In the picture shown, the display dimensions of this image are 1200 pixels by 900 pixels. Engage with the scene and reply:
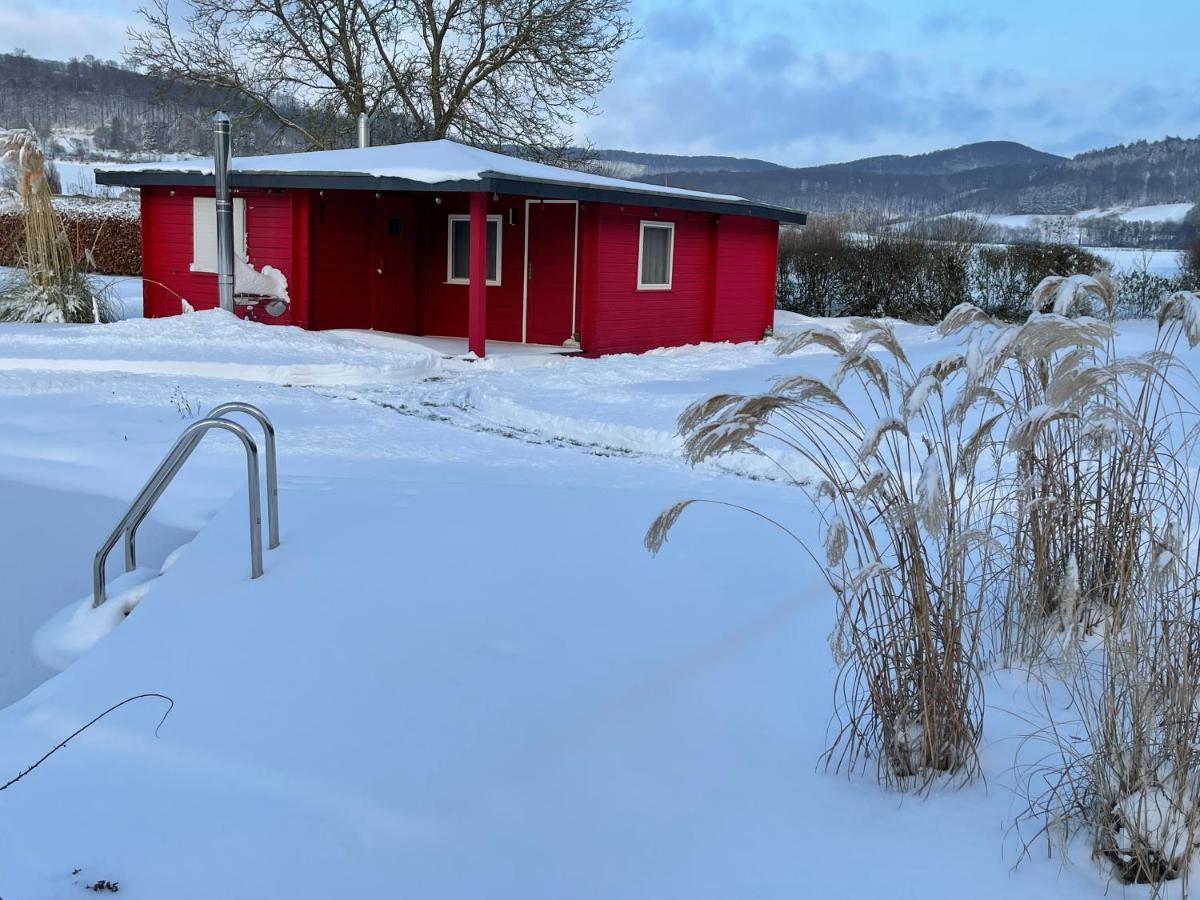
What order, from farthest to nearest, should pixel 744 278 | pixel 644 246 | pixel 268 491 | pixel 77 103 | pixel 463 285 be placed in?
1. pixel 77 103
2. pixel 744 278
3. pixel 463 285
4. pixel 644 246
5. pixel 268 491

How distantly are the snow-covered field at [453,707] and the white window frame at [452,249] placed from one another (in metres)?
8.44

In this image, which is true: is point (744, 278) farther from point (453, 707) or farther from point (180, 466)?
point (453, 707)

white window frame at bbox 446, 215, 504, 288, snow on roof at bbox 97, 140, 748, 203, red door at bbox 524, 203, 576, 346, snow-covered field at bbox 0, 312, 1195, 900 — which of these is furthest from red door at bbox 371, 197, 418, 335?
snow-covered field at bbox 0, 312, 1195, 900

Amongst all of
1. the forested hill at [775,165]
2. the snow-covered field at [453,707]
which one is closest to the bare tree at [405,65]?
the forested hill at [775,165]

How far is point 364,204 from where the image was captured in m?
14.2

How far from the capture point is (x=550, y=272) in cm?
A: 1427

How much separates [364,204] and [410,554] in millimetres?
10503

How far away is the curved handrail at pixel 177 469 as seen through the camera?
14.1 feet

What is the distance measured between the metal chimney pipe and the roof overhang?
437 millimetres

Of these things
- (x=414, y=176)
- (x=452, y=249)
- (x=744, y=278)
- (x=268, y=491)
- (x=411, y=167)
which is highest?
(x=411, y=167)

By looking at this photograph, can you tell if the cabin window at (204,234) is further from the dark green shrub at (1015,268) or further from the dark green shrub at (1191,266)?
the dark green shrub at (1191,266)

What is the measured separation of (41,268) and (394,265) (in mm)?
4327

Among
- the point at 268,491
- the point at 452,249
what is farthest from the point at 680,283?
the point at 268,491

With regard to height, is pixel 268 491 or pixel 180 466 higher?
pixel 180 466
